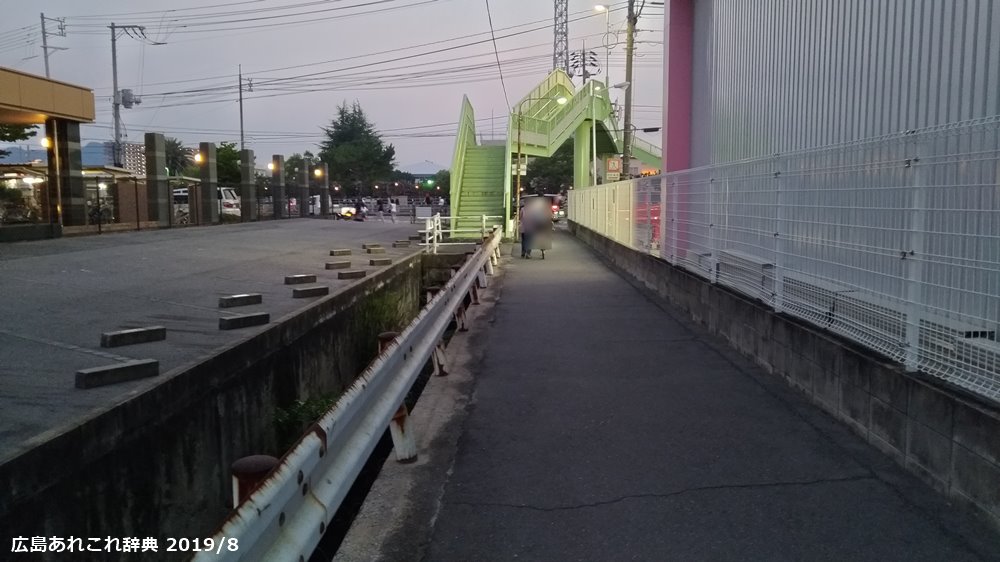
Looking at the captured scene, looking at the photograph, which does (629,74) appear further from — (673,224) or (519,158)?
(673,224)

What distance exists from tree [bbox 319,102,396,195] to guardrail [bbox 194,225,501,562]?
73.5 metres

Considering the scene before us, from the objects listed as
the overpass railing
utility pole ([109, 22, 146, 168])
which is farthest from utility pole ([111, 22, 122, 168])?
the overpass railing

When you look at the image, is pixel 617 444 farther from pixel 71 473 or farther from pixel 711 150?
pixel 711 150

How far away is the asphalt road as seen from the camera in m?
5.74

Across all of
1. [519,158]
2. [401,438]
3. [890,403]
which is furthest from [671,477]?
[519,158]

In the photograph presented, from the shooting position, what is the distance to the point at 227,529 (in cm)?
252

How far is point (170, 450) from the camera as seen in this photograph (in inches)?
229

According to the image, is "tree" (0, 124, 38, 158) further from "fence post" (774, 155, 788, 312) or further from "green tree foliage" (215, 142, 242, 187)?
"fence post" (774, 155, 788, 312)

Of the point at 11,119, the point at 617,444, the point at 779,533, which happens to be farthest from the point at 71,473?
the point at 11,119

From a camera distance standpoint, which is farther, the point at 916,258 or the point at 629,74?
the point at 629,74

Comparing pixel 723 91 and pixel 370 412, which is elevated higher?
pixel 723 91

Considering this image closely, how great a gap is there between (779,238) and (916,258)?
2616 millimetres

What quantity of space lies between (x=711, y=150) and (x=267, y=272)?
8739 millimetres

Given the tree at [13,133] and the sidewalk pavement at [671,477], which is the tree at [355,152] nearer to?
the tree at [13,133]
